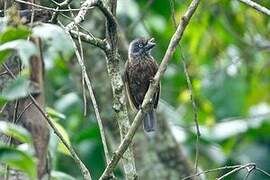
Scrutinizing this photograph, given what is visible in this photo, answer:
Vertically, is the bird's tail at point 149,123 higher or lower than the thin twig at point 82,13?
lower

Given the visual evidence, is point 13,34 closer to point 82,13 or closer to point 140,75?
point 82,13

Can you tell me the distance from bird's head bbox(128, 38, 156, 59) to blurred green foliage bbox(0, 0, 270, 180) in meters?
0.62

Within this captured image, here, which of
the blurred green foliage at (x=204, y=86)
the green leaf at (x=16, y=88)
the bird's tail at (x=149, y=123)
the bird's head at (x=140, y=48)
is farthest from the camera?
the blurred green foliage at (x=204, y=86)

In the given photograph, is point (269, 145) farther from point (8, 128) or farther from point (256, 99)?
point (8, 128)

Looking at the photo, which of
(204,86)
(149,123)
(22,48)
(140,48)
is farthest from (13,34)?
(204,86)

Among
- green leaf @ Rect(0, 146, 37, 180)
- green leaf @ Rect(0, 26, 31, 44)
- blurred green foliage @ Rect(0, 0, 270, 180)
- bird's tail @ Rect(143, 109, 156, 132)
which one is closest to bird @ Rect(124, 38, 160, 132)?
bird's tail @ Rect(143, 109, 156, 132)

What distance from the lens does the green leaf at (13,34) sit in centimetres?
197

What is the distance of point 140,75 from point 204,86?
5.57ft

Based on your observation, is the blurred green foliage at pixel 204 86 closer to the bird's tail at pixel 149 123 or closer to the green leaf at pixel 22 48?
the bird's tail at pixel 149 123

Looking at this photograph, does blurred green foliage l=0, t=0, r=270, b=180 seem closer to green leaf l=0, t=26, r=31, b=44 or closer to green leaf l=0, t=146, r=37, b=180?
green leaf l=0, t=26, r=31, b=44

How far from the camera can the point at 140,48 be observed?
204 inches

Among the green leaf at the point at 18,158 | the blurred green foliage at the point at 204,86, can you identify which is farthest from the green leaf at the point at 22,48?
the blurred green foliage at the point at 204,86

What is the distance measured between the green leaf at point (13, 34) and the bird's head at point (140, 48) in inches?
124

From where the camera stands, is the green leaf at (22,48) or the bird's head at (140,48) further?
the bird's head at (140,48)
